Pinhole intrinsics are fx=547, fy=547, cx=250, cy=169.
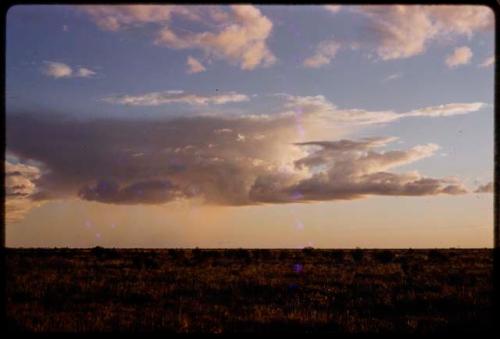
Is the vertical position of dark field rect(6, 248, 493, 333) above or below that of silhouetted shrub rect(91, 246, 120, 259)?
below

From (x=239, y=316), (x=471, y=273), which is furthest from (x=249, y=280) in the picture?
(x=471, y=273)

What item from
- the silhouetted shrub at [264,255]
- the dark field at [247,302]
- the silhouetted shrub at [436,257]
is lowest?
the dark field at [247,302]

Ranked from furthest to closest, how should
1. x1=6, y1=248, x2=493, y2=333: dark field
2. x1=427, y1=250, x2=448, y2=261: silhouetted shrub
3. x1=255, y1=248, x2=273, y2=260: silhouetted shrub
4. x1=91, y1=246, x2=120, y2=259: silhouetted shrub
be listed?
x1=255, y1=248, x2=273, y2=260: silhouetted shrub < x1=91, y1=246, x2=120, y2=259: silhouetted shrub < x1=427, y1=250, x2=448, y2=261: silhouetted shrub < x1=6, y1=248, x2=493, y2=333: dark field

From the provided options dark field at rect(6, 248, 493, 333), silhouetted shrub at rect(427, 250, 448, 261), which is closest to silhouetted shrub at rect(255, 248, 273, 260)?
silhouetted shrub at rect(427, 250, 448, 261)

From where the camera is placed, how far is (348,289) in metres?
18.2

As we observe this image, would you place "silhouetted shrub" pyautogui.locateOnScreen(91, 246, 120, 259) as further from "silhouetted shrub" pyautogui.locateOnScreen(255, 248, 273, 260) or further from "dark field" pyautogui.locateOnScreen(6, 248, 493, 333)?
"dark field" pyautogui.locateOnScreen(6, 248, 493, 333)

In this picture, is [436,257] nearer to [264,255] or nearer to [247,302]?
[264,255]

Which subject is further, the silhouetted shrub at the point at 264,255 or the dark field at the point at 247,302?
the silhouetted shrub at the point at 264,255

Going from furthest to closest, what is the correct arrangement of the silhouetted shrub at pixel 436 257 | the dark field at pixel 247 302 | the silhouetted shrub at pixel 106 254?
the silhouetted shrub at pixel 106 254, the silhouetted shrub at pixel 436 257, the dark field at pixel 247 302

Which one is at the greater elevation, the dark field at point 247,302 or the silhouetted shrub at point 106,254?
the silhouetted shrub at point 106,254

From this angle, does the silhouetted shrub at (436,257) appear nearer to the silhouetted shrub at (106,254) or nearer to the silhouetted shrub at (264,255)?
the silhouetted shrub at (264,255)

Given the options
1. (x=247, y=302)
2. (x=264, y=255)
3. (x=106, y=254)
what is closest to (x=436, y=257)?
(x=264, y=255)

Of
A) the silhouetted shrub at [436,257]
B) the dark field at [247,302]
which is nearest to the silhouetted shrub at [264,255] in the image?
the silhouetted shrub at [436,257]

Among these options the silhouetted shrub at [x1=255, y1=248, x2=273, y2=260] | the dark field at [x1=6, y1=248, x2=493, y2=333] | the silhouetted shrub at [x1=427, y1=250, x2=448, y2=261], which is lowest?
the dark field at [x1=6, y1=248, x2=493, y2=333]
